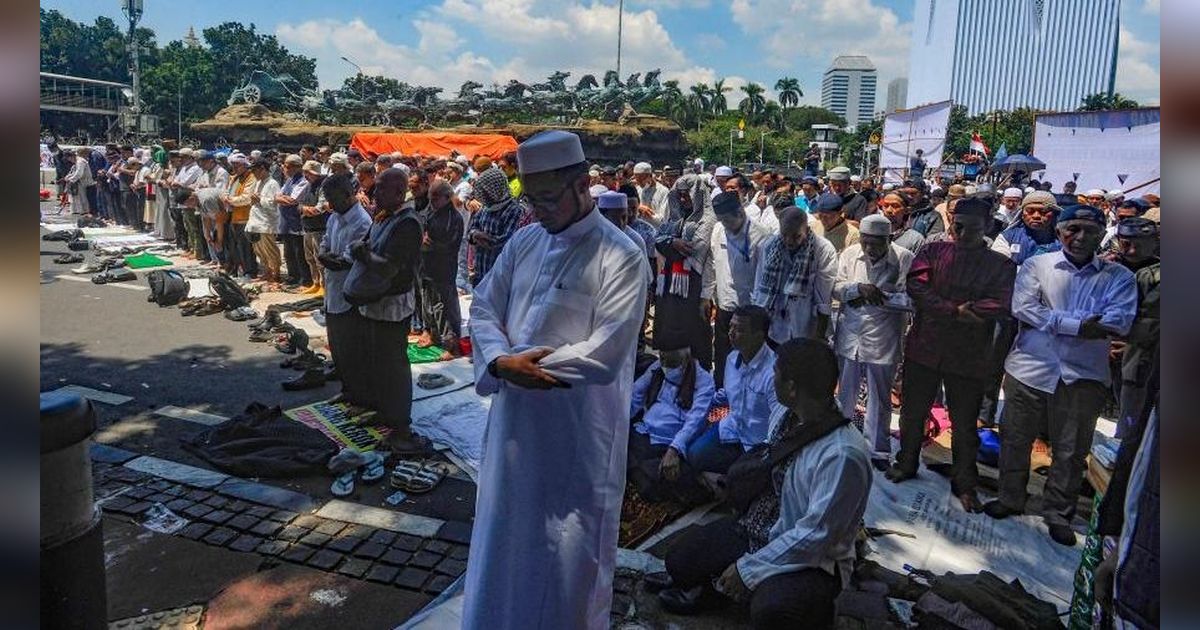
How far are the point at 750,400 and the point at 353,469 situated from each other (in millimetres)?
2644

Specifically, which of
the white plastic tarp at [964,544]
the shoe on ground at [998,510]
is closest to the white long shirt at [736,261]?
the white plastic tarp at [964,544]

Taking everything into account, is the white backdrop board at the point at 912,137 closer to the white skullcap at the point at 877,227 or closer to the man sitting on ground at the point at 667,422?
the white skullcap at the point at 877,227

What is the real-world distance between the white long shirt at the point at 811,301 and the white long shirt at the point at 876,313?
132mm

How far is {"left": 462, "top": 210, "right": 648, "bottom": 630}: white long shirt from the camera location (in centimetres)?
268

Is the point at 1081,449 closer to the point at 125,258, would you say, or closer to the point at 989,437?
A: the point at 989,437

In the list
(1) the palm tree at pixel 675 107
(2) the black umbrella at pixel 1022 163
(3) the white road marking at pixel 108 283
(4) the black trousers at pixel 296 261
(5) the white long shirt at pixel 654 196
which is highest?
(1) the palm tree at pixel 675 107

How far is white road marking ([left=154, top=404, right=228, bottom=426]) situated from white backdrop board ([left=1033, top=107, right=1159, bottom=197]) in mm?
13055

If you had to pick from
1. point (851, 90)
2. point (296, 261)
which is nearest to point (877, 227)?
point (296, 261)

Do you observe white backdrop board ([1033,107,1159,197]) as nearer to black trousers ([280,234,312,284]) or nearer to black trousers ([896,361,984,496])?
black trousers ([896,361,984,496])

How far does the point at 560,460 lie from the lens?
2.71 metres

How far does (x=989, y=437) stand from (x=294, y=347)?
21.7 feet

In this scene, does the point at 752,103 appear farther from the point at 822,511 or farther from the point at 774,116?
the point at 822,511

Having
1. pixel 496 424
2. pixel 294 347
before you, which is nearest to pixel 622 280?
pixel 496 424

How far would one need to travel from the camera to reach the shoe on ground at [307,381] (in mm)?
6609
